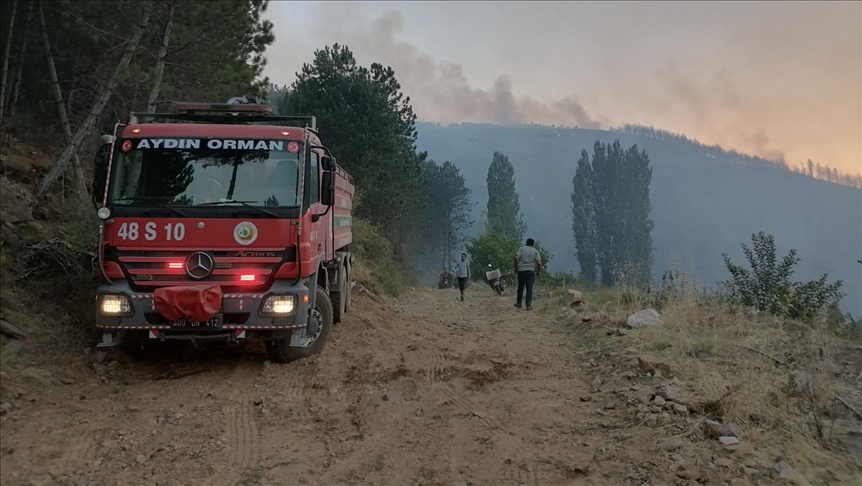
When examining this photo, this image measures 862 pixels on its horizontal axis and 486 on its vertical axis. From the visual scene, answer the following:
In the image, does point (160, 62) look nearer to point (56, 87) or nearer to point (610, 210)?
point (56, 87)

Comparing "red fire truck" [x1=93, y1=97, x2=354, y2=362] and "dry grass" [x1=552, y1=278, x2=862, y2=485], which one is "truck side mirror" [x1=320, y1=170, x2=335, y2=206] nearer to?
"red fire truck" [x1=93, y1=97, x2=354, y2=362]

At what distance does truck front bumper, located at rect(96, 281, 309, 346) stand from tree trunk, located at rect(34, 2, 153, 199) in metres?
4.44

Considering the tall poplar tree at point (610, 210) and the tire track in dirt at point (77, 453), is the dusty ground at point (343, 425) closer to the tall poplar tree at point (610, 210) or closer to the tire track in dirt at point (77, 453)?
the tire track in dirt at point (77, 453)

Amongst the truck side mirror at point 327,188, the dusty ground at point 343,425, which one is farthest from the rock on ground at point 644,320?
the truck side mirror at point 327,188

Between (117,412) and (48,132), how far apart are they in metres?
9.02

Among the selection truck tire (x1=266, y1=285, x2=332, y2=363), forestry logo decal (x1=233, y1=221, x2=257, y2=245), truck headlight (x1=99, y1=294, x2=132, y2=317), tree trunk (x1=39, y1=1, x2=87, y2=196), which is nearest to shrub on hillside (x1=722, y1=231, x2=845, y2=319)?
truck tire (x1=266, y1=285, x2=332, y2=363)

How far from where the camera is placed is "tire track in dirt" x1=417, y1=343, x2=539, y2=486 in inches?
153

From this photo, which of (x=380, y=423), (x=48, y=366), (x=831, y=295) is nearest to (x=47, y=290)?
(x=48, y=366)

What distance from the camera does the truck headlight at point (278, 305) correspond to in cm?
564

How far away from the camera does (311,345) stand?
6.85 m

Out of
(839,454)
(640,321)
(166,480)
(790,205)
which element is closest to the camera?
(166,480)

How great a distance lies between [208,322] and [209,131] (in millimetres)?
2228

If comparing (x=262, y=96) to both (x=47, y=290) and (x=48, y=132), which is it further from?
(x=47, y=290)

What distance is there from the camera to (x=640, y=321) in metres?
8.76
